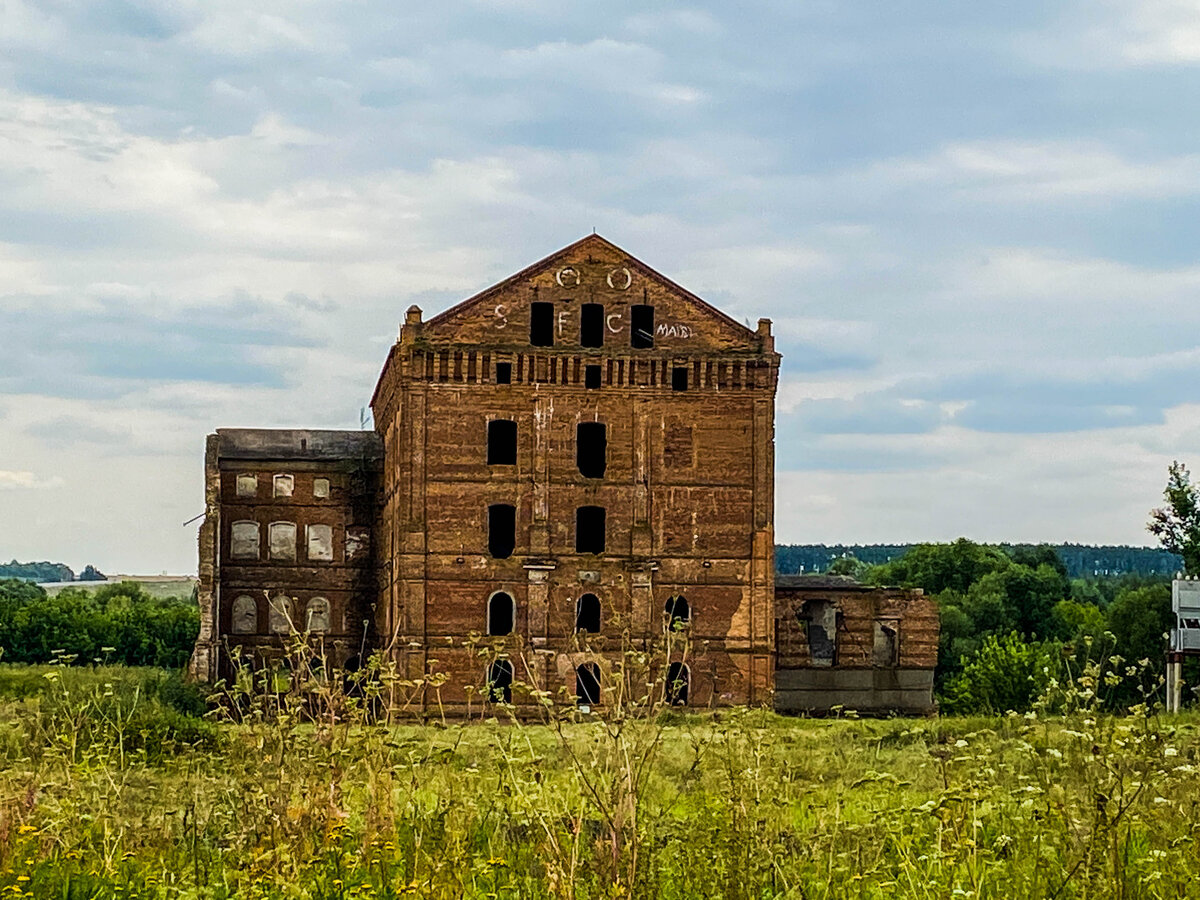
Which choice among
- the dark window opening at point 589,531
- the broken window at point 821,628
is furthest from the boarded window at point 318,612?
the broken window at point 821,628

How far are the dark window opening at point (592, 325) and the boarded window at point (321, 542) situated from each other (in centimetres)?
978

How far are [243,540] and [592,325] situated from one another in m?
11.6

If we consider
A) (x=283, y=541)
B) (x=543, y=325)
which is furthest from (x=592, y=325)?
(x=283, y=541)

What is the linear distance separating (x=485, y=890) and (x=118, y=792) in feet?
7.31

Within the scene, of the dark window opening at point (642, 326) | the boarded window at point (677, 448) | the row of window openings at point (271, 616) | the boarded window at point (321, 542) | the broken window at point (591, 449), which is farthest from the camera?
the boarded window at point (321, 542)

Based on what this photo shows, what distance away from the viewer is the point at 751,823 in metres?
8.01

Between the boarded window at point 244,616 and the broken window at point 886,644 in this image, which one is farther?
the boarded window at point 244,616

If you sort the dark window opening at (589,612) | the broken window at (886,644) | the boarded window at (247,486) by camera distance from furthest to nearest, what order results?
1. the boarded window at (247,486)
2. the broken window at (886,644)
3. the dark window opening at (589,612)

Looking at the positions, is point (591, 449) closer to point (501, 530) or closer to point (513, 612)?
point (501, 530)

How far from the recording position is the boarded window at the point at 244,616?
41.8 m

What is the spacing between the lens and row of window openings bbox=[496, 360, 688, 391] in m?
36.9

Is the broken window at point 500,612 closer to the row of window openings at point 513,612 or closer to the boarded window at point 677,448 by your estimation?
the row of window openings at point 513,612

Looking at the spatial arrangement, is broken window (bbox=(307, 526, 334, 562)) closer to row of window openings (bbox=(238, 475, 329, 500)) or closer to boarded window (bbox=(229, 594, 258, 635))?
row of window openings (bbox=(238, 475, 329, 500))

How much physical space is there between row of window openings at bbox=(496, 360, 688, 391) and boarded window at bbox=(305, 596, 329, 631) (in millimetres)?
9388
